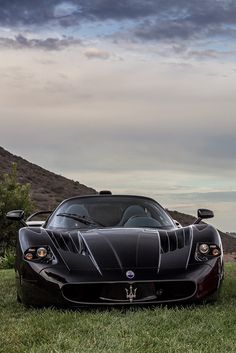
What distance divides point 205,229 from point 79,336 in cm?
246

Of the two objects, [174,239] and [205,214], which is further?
[205,214]

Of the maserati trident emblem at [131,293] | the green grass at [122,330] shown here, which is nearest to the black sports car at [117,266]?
the maserati trident emblem at [131,293]

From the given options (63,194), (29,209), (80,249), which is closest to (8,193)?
(29,209)

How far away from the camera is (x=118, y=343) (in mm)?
4520

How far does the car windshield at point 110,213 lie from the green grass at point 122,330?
1.49m

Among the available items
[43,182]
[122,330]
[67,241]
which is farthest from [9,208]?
[43,182]

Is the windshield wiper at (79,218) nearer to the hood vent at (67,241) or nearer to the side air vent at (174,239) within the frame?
the hood vent at (67,241)

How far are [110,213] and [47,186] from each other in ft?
129

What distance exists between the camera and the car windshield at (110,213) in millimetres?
7344

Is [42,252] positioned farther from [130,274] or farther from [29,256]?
[130,274]

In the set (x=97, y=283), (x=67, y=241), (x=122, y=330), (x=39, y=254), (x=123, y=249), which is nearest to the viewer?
(x=122, y=330)

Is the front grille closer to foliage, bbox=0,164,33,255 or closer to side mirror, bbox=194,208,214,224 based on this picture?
side mirror, bbox=194,208,214,224

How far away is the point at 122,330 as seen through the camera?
4910 mm

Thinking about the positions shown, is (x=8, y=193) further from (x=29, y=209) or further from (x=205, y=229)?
(x=205, y=229)
